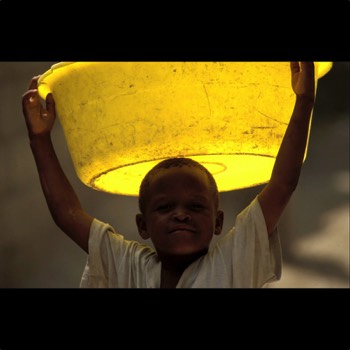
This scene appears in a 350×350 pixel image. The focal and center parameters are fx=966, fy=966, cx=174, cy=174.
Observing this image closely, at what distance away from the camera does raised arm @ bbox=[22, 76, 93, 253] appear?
1.89 metres

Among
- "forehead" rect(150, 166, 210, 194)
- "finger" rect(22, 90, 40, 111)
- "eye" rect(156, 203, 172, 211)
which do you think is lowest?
"eye" rect(156, 203, 172, 211)

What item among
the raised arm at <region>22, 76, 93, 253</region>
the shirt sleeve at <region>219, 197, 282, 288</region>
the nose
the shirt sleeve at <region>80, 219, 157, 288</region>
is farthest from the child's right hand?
the shirt sleeve at <region>219, 197, 282, 288</region>

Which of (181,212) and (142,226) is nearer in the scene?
(181,212)

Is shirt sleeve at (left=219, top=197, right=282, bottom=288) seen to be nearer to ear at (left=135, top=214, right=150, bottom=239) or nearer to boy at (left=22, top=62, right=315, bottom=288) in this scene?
boy at (left=22, top=62, right=315, bottom=288)

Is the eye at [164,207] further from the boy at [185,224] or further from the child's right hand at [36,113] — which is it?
the child's right hand at [36,113]

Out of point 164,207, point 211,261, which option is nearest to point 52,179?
point 164,207

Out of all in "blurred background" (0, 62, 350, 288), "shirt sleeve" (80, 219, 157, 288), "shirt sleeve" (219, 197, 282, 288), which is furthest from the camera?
"blurred background" (0, 62, 350, 288)

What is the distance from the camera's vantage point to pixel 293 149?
176 centimetres

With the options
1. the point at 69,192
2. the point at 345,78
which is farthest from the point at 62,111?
the point at 345,78

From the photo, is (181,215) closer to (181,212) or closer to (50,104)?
(181,212)

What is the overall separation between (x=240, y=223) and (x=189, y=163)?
0.17 metres

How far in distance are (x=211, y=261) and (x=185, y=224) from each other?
Answer: 0.28 ft

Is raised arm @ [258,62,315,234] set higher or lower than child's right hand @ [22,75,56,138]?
lower

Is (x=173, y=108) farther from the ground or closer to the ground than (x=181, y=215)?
farther from the ground
